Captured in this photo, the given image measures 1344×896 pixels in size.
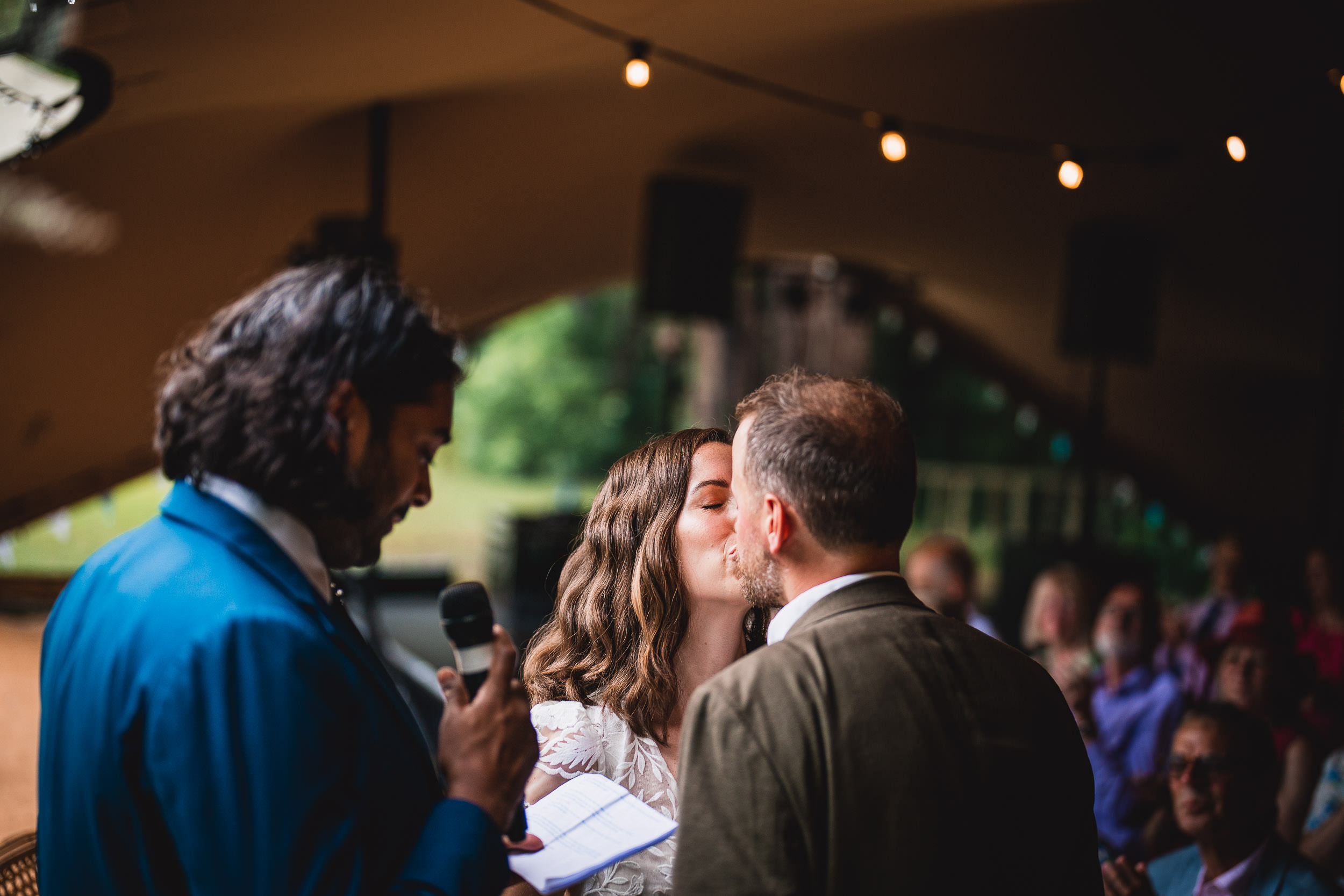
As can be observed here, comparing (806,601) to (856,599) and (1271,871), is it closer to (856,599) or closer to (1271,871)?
(856,599)

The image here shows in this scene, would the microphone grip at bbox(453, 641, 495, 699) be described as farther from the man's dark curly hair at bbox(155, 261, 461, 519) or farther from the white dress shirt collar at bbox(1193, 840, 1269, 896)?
the white dress shirt collar at bbox(1193, 840, 1269, 896)

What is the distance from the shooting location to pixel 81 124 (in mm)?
3213

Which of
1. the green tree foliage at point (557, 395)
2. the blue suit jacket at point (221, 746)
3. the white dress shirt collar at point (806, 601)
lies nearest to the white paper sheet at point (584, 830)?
the blue suit jacket at point (221, 746)

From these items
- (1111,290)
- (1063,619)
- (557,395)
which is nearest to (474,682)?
(1063,619)

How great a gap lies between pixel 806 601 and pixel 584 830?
1.34 feet

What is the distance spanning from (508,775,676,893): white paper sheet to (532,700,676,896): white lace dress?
0.19m

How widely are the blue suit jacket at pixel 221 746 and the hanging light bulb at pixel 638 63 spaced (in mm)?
2851

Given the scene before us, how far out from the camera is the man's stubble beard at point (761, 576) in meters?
1.24

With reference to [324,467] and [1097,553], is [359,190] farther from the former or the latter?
[1097,553]

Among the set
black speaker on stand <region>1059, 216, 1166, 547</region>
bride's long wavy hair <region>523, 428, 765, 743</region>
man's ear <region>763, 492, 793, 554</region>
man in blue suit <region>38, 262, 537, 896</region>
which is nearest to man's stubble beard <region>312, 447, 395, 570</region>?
man in blue suit <region>38, 262, 537, 896</region>

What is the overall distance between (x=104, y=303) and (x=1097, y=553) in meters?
5.75

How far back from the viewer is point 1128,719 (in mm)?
3213

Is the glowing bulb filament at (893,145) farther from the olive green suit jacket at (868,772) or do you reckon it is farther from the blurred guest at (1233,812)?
Answer: the olive green suit jacket at (868,772)

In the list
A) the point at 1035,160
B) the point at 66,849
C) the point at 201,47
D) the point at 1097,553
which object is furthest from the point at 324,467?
the point at 1097,553
